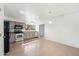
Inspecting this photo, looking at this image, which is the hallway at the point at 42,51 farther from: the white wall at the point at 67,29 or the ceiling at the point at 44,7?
the ceiling at the point at 44,7

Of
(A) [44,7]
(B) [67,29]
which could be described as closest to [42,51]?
(A) [44,7]

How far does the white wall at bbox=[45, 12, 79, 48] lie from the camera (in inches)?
212

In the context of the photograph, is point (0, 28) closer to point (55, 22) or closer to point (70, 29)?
point (70, 29)

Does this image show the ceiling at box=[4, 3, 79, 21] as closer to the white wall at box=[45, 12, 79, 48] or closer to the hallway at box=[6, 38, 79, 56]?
the white wall at box=[45, 12, 79, 48]

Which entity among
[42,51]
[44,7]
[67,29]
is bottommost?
[42,51]

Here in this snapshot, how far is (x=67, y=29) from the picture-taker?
20.0ft

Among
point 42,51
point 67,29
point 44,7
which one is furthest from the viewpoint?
point 67,29

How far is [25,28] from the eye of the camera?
385 inches

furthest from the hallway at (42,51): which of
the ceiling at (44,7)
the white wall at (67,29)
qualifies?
the ceiling at (44,7)

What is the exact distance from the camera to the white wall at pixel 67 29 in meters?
5.38

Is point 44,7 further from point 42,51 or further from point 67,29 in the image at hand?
point 67,29

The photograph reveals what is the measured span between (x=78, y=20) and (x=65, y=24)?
1.23 metres

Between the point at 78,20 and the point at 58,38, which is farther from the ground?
the point at 78,20

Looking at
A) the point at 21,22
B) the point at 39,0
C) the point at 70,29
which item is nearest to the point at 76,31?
the point at 70,29
